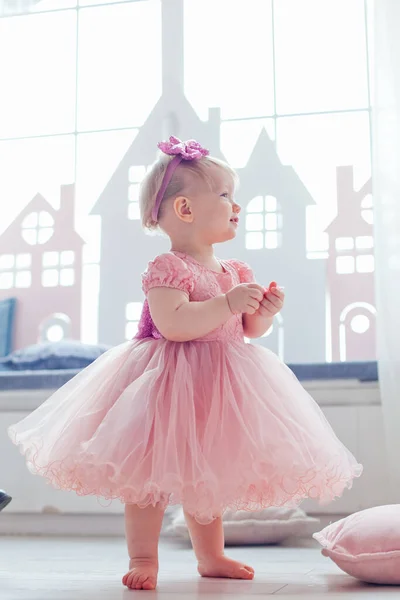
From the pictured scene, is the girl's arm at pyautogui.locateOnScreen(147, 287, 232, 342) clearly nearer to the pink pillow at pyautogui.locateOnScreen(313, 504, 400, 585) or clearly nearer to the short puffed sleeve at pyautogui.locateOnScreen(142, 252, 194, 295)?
the short puffed sleeve at pyautogui.locateOnScreen(142, 252, 194, 295)

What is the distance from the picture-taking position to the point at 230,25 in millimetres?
2959


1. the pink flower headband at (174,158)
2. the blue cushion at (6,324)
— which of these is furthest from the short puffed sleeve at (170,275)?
the blue cushion at (6,324)

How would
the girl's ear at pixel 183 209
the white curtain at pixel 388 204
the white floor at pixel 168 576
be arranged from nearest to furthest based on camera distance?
1. the white floor at pixel 168 576
2. the girl's ear at pixel 183 209
3. the white curtain at pixel 388 204

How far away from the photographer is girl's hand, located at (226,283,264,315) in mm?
1265

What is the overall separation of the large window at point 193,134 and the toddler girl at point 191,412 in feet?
4.46

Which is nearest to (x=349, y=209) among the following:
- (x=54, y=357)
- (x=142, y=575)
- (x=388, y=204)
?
(x=388, y=204)

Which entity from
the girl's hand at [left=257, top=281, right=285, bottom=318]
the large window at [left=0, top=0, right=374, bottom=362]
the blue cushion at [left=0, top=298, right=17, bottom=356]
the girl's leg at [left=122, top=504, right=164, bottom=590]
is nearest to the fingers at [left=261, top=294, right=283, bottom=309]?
the girl's hand at [left=257, top=281, right=285, bottom=318]

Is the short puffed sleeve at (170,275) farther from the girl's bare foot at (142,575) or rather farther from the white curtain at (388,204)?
the white curtain at (388,204)

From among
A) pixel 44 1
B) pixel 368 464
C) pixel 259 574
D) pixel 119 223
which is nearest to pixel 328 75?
pixel 119 223

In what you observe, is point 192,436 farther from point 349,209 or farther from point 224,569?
point 349,209

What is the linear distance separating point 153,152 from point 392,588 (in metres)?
2.03

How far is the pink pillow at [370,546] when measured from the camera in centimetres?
123

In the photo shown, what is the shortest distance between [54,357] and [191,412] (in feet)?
4.57

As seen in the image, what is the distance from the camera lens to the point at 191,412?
1.21m
